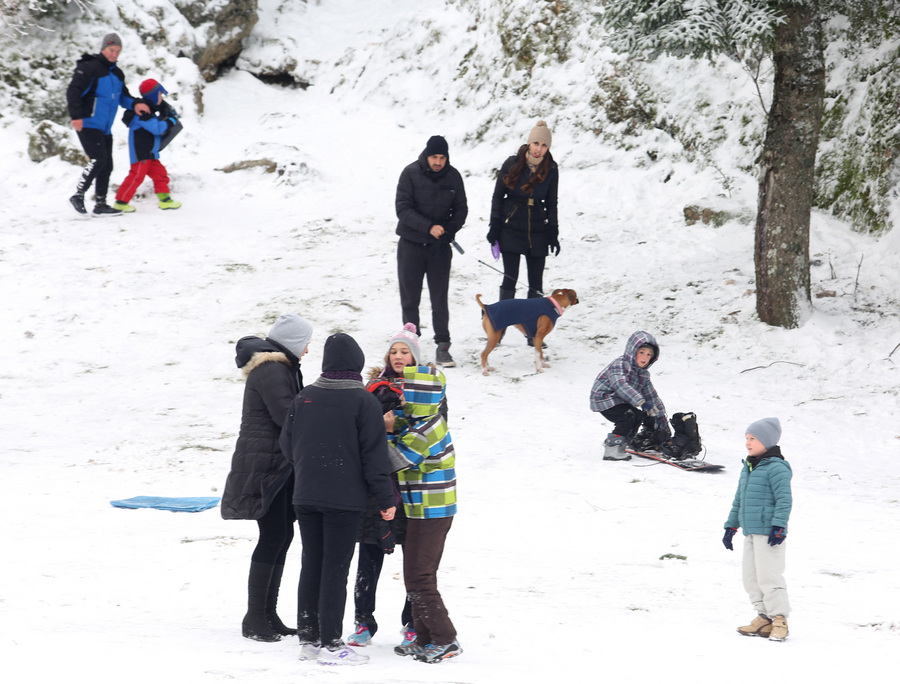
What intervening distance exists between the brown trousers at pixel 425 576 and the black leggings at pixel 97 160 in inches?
423

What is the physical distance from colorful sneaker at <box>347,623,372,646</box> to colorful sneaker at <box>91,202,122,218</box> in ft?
Result: 35.6

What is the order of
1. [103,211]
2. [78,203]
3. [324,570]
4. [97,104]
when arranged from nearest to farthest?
[324,570]
[97,104]
[78,203]
[103,211]

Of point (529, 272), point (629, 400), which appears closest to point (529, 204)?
point (529, 272)

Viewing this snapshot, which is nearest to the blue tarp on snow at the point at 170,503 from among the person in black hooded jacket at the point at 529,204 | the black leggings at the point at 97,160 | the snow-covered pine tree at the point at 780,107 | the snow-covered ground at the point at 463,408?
the snow-covered ground at the point at 463,408

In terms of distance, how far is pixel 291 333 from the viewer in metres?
4.21

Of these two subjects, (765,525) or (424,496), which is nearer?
(424,496)

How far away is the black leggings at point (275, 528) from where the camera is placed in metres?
4.09

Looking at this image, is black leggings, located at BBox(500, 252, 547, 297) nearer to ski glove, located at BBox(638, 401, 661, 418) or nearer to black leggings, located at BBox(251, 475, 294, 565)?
ski glove, located at BBox(638, 401, 661, 418)

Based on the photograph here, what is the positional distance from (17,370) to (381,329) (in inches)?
155

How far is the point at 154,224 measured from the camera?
13336mm

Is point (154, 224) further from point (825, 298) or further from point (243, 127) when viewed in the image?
point (825, 298)

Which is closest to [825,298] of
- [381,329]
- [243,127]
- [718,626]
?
[381,329]

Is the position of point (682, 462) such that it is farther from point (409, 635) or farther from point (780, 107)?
point (780, 107)

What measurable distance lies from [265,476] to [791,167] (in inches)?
301
